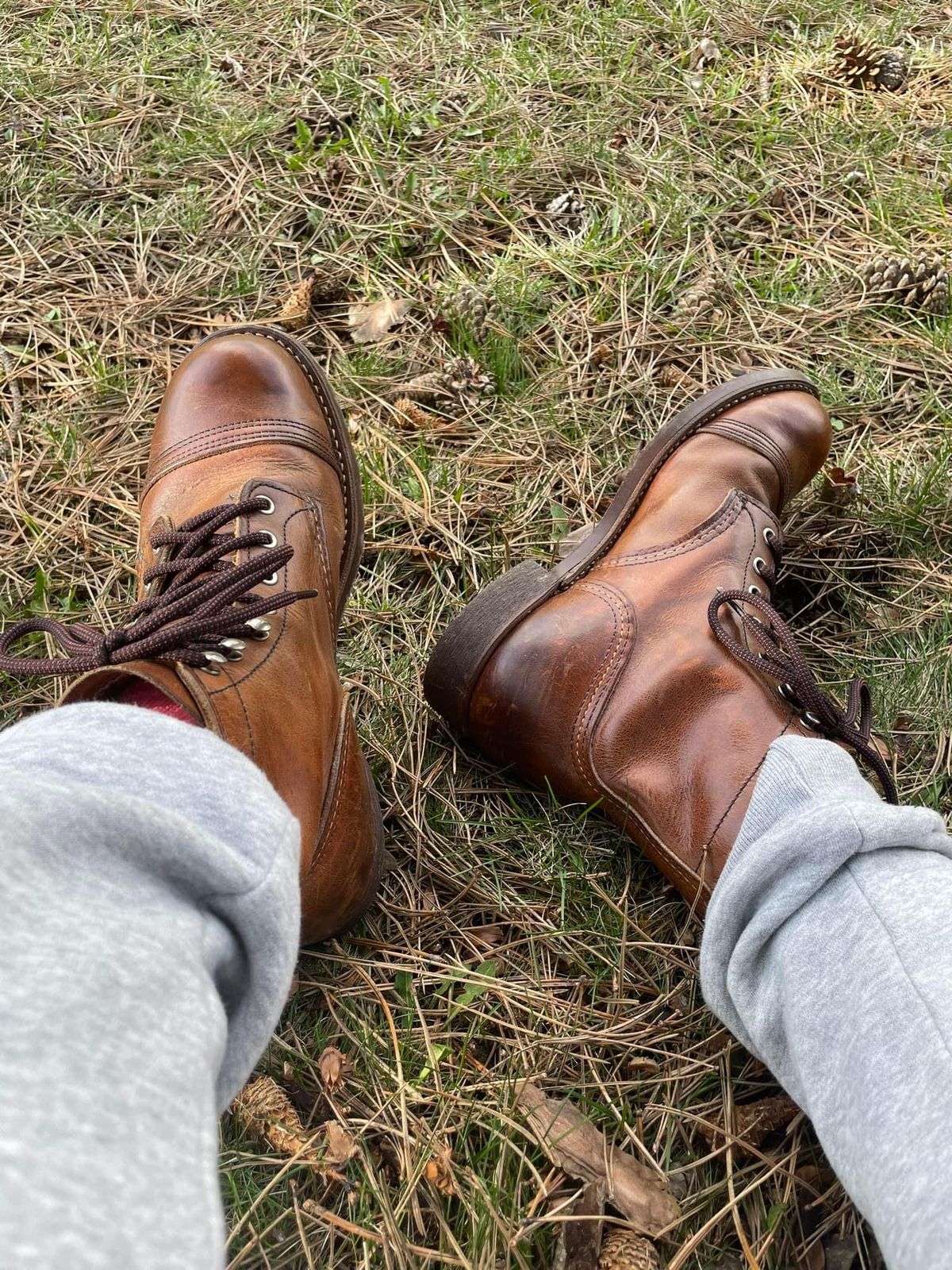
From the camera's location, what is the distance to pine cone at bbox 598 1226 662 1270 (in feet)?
4.01

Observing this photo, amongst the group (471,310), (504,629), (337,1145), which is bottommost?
(337,1145)

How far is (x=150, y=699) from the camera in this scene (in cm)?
127

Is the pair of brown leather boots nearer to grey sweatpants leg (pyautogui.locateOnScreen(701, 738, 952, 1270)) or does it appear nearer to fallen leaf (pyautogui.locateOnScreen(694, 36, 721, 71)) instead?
grey sweatpants leg (pyautogui.locateOnScreen(701, 738, 952, 1270))

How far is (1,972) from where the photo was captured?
0.69 meters

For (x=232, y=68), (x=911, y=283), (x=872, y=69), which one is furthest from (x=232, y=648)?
(x=872, y=69)

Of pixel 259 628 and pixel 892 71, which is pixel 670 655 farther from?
pixel 892 71

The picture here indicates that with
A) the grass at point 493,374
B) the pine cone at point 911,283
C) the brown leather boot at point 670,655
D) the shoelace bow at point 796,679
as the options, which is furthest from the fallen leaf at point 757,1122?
the pine cone at point 911,283

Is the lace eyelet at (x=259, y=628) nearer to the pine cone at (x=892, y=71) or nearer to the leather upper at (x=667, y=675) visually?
the leather upper at (x=667, y=675)

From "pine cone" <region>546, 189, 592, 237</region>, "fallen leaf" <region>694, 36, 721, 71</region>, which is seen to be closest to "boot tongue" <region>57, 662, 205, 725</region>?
"pine cone" <region>546, 189, 592, 237</region>

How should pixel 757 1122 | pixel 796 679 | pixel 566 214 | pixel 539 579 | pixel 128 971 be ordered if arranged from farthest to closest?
1. pixel 566 214
2. pixel 539 579
3. pixel 796 679
4. pixel 757 1122
5. pixel 128 971

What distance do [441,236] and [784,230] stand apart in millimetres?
847

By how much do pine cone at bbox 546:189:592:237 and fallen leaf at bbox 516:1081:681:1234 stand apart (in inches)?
76.5

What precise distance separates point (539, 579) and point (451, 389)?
1.97ft

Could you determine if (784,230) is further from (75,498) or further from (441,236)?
(75,498)
